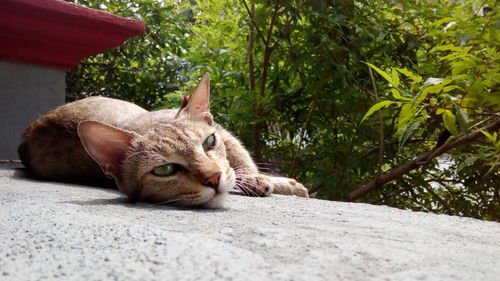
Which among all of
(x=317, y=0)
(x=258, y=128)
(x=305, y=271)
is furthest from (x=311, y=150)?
(x=305, y=271)

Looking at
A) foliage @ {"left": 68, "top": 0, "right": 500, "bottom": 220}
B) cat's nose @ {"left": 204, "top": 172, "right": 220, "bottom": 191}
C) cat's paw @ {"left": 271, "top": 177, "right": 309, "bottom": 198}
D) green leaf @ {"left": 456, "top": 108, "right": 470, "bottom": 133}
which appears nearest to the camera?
cat's nose @ {"left": 204, "top": 172, "right": 220, "bottom": 191}

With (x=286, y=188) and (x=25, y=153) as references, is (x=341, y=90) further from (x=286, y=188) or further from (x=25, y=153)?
(x=25, y=153)

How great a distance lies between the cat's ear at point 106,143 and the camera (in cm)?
204

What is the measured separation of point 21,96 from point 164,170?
2350 millimetres

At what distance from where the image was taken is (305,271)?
0.92 meters

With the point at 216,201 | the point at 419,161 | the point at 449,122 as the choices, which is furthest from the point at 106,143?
the point at 419,161

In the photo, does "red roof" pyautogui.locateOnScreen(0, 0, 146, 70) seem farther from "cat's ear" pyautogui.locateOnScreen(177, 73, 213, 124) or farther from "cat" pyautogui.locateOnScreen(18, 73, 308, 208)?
"cat's ear" pyautogui.locateOnScreen(177, 73, 213, 124)

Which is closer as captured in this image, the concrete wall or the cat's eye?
the cat's eye

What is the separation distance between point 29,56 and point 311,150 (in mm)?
2293

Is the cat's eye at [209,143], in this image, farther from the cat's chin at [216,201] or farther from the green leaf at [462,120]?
the green leaf at [462,120]

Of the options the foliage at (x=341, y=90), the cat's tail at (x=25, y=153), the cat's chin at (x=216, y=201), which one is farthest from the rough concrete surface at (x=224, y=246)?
the foliage at (x=341, y=90)

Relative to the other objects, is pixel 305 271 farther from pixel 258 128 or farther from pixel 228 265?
pixel 258 128

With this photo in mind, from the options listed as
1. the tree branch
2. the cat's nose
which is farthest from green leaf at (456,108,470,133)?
the cat's nose

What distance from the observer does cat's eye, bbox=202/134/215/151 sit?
2.21 m
